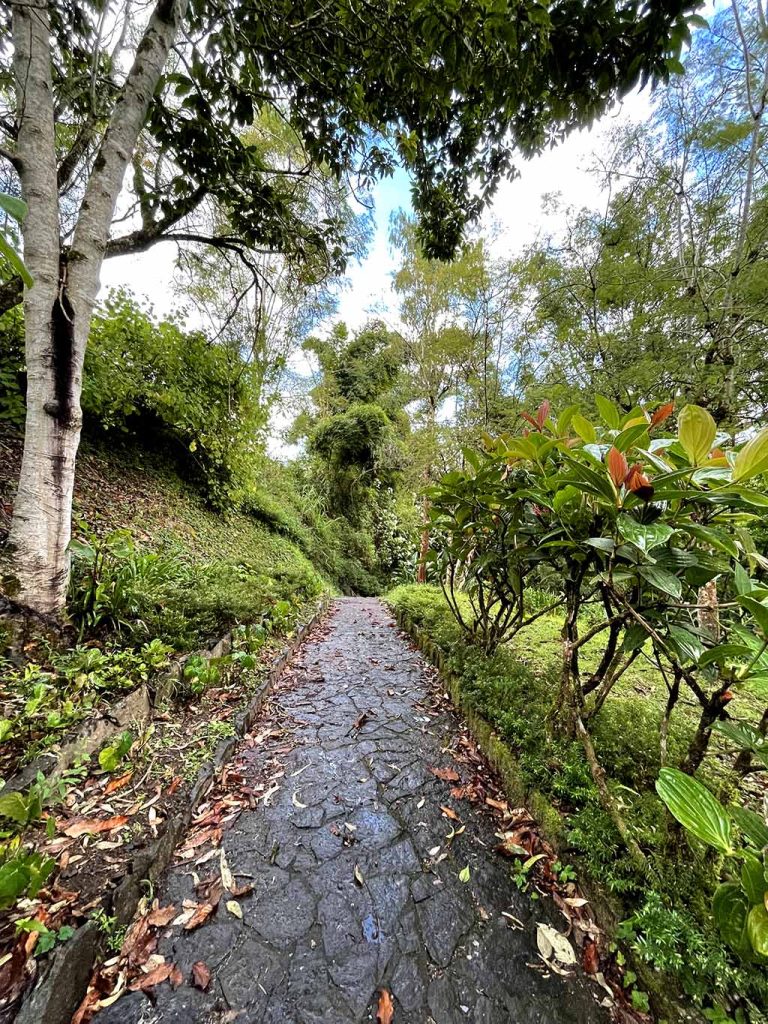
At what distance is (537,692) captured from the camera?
220 centimetres

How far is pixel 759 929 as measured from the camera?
0.69 metres

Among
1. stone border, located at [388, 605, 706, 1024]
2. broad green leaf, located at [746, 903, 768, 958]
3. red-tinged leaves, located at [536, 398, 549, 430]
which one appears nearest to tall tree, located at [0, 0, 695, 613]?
red-tinged leaves, located at [536, 398, 549, 430]

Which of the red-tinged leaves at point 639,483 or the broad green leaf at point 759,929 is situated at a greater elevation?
the red-tinged leaves at point 639,483

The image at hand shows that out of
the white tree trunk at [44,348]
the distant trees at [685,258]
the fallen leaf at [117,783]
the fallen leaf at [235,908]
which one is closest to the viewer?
the fallen leaf at [235,908]

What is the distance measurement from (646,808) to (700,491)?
1171 millimetres

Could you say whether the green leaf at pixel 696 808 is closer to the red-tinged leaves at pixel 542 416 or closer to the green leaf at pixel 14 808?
the red-tinged leaves at pixel 542 416

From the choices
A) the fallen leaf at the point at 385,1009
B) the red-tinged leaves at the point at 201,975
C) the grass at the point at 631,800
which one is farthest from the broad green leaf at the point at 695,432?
the red-tinged leaves at the point at 201,975

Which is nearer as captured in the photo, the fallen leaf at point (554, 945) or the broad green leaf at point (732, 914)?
the broad green leaf at point (732, 914)

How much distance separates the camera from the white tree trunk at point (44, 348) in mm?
2098

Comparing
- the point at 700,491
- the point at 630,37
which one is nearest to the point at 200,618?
the point at 700,491

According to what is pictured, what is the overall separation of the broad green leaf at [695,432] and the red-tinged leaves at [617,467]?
16cm

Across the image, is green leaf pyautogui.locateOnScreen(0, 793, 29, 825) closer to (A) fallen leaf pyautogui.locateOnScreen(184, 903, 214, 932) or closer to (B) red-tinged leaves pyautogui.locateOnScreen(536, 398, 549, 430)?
(A) fallen leaf pyautogui.locateOnScreen(184, 903, 214, 932)

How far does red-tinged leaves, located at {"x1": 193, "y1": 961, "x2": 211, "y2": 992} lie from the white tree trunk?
1.90 metres

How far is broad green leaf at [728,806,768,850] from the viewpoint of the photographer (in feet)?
2.59
